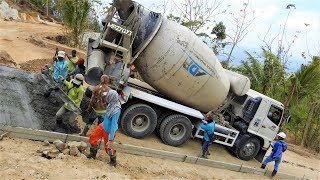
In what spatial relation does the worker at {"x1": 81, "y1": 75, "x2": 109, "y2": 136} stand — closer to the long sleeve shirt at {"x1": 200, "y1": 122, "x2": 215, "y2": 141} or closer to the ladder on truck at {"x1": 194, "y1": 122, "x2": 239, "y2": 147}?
the long sleeve shirt at {"x1": 200, "y1": 122, "x2": 215, "y2": 141}

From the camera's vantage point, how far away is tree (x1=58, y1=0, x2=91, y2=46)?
852 inches

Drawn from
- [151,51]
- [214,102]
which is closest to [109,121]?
[151,51]

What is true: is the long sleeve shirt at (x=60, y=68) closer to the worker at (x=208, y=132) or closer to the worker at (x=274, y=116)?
the worker at (x=208, y=132)

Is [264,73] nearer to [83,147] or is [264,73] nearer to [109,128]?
[109,128]

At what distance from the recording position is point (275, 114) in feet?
37.2

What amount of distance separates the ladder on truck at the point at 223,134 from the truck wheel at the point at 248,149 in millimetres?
327

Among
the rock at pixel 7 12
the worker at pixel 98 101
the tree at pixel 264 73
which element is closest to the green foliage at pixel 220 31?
the tree at pixel 264 73

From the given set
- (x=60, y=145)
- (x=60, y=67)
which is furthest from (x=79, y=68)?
(x=60, y=145)

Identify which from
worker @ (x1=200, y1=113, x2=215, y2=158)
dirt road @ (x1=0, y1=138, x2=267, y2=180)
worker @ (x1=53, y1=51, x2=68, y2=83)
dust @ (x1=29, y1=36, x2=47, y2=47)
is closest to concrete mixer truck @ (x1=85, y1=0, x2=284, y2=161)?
worker @ (x1=200, y1=113, x2=215, y2=158)

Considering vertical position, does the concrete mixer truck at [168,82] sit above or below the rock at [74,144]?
above

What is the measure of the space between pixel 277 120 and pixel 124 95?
4.87m

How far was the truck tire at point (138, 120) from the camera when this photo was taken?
977 cm

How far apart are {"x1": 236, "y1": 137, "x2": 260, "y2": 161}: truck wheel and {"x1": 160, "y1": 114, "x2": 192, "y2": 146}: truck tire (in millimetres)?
1862

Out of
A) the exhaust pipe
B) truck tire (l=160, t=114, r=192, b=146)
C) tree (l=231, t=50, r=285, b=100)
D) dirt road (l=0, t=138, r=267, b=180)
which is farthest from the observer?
tree (l=231, t=50, r=285, b=100)
